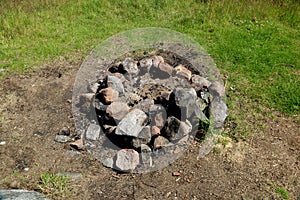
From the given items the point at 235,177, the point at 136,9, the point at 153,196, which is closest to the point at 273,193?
the point at 235,177

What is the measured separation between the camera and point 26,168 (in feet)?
12.0

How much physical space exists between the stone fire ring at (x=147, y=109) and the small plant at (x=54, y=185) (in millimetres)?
466

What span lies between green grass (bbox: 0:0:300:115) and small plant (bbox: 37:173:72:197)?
7.95 ft

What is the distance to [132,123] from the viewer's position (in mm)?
3729

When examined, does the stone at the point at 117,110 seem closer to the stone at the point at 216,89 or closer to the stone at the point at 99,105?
the stone at the point at 99,105

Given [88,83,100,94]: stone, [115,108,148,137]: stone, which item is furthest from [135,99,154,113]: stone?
[88,83,100,94]: stone

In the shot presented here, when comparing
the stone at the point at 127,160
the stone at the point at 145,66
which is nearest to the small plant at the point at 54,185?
the stone at the point at 127,160

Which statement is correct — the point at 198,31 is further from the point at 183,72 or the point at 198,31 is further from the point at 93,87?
the point at 93,87

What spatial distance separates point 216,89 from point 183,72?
0.47 meters

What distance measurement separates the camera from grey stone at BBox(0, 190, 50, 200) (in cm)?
306

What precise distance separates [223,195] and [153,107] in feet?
3.99

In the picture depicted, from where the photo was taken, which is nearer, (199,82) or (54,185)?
(54,185)

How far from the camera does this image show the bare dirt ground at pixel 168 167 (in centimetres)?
340

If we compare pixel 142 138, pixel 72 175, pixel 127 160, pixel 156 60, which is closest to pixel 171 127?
pixel 142 138
